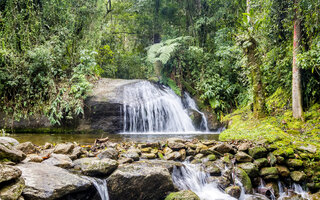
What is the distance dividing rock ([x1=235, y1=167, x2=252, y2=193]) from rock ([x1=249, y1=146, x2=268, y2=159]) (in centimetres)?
61

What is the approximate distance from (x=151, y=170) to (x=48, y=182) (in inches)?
56.8

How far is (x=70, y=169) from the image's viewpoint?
11.0 ft

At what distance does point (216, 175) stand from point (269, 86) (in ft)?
19.7

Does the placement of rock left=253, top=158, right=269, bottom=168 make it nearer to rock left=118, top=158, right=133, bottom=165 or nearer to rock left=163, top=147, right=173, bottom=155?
rock left=163, top=147, right=173, bottom=155

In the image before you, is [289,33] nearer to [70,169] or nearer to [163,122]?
[163,122]

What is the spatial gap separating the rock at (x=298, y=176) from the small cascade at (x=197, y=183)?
1.54m

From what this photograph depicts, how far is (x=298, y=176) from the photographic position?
4.21 meters

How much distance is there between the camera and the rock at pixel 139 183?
308 cm

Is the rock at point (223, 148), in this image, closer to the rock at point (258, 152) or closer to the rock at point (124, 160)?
the rock at point (258, 152)

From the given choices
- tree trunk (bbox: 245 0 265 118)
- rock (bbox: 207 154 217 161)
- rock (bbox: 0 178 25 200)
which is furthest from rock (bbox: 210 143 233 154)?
rock (bbox: 0 178 25 200)

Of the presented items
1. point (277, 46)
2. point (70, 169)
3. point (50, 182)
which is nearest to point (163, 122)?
point (277, 46)

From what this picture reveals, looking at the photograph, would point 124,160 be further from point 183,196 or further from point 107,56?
point 107,56

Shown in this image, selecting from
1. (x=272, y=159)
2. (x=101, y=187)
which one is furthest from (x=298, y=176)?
(x=101, y=187)

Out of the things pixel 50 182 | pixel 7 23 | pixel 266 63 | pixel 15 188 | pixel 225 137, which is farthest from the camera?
pixel 266 63
